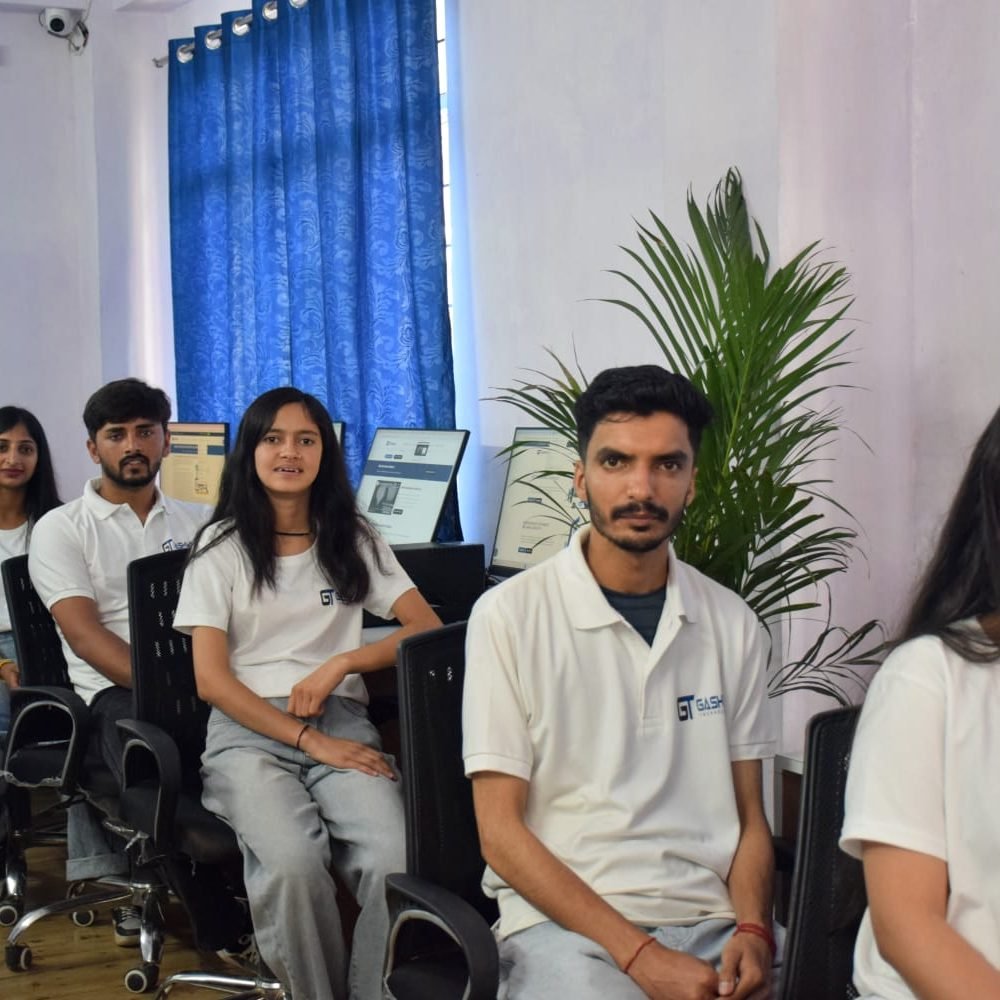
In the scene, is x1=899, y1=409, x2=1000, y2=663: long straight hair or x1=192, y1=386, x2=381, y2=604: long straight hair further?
x1=192, y1=386, x2=381, y2=604: long straight hair

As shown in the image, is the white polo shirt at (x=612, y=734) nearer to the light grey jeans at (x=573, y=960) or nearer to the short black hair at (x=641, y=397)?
the light grey jeans at (x=573, y=960)

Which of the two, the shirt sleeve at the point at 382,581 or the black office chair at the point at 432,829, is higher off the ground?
the shirt sleeve at the point at 382,581

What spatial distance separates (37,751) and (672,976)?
201cm

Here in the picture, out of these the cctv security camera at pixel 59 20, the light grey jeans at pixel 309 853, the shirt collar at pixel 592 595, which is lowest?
the light grey jeans at pixel 309 853

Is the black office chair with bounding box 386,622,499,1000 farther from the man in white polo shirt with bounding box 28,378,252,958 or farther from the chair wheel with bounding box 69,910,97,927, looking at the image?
the chair wheel with bounding box 69,910,97,927

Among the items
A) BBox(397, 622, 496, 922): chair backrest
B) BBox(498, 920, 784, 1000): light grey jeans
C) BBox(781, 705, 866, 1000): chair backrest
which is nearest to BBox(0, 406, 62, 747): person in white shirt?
BBox(397, 622, 496, 922): chair backrest

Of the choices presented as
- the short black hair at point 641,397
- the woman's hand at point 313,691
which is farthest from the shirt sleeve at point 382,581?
the short black hair at point 641,397

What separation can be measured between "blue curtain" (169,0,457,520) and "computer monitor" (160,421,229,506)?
10.8 inches

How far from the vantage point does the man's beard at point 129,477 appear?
3539mm

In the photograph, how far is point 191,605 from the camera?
276 cm

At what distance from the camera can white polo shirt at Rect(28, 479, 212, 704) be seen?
11.0 feet

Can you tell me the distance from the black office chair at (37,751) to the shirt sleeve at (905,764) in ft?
7.08

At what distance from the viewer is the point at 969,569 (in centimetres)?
139

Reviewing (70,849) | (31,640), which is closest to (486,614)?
(31,640)
